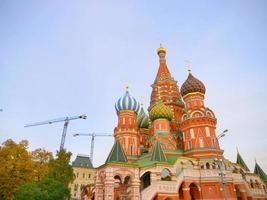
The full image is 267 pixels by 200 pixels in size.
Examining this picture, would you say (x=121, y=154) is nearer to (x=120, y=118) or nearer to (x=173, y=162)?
(x=173, y=162)

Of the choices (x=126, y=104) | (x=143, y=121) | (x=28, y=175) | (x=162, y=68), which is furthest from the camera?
(x=162, y=68)

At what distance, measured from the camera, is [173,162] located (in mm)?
28922

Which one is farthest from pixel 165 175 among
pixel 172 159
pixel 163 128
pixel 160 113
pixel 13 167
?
pixel 13 167

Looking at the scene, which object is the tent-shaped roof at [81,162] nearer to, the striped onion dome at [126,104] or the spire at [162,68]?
the striped onion dome at [126,104]

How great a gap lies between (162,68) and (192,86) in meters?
12.8

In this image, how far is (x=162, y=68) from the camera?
157 feet

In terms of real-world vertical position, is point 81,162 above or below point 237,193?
above

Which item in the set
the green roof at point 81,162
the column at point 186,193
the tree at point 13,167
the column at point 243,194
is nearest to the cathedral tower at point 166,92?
the column at point 186,193

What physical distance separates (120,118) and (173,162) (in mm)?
12918

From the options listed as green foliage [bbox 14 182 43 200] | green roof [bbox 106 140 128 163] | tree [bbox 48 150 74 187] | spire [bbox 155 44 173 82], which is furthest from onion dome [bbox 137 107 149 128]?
green foliage [bbox 14 182 43 200]

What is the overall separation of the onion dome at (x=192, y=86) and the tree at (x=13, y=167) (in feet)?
85.3

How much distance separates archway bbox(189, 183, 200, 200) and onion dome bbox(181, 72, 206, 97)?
A: 580 inches

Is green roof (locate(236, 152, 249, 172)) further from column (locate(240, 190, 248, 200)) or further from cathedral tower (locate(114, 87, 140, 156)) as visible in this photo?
cathedral tower (locate(114, 87, 140, 156))

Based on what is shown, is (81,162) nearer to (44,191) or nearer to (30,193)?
(44,191)
